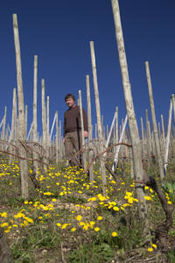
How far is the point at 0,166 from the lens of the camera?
5719 mm

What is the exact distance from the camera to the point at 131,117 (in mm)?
2455

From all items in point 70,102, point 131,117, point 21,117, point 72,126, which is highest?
point 70,102

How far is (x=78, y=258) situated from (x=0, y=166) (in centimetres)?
434

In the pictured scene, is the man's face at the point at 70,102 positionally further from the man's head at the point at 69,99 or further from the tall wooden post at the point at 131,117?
the tall wooden post at the point at 131,117

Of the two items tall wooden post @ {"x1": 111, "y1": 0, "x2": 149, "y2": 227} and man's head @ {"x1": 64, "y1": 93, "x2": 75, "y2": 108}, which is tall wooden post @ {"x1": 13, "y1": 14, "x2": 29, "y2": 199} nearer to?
tall wooden post @ {"x1": 111, "y1": 0, "x2": 149, "y2": 227}

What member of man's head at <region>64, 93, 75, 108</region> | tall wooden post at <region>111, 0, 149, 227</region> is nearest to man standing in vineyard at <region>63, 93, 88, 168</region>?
man's head at <region>64, 93, 75, 108</region>

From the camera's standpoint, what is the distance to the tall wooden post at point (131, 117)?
2357mm

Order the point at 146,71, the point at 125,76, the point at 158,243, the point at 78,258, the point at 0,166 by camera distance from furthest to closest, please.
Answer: the point at 146,71
the point at 0,166
the point at 125,76
the point at 158,243
the point at 78,258

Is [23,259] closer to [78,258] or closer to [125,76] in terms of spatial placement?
[78,258]

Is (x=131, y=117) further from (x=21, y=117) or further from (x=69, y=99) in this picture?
(x=69, y=99)

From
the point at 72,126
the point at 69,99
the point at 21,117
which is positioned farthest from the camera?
the point at 72,126

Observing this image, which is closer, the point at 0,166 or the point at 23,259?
the point at 23,259

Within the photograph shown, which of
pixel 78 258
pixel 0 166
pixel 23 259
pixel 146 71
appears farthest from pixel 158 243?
pixel 146 71

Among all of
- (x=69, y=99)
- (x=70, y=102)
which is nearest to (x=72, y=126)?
(x=70, y=102)
